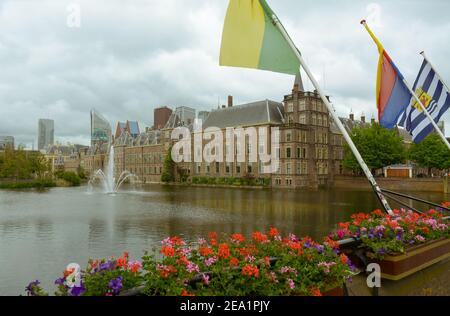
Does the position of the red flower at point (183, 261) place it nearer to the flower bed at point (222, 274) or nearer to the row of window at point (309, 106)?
the flower bed at point (222, 274)

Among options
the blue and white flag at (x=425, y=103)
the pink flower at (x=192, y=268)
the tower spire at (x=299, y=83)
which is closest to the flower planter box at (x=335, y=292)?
the pink flower at (x=192, y=268)

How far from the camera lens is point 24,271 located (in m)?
10.6

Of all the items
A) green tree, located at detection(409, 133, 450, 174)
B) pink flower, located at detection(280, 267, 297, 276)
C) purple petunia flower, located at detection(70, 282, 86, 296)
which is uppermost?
green tree, located at detection(409, 133, 450, 174)

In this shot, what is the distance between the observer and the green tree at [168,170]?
8056 centimetres

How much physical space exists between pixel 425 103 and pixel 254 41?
11.0 m

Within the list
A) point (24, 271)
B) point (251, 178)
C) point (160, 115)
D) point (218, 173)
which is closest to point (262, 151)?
point (251, 178)

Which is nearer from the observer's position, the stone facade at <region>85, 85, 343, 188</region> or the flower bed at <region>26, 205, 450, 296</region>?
the flower bed at <region>26, 205, 450, 296</region>

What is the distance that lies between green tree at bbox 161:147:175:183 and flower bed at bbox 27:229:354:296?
76.0m

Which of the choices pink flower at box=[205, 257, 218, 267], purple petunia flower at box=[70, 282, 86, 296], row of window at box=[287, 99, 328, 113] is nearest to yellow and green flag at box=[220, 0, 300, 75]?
pink flower at box=[205, 257, 218, 267]

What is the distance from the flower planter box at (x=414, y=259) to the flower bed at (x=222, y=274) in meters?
1.61

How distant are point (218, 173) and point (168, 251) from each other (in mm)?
68750

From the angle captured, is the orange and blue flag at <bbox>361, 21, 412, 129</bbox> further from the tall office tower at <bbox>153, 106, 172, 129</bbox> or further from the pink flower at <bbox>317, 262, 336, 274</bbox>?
the tall office tower at <bbox>153, 106, 172, 129</bbox>

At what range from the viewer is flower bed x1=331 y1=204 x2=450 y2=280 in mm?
6789
